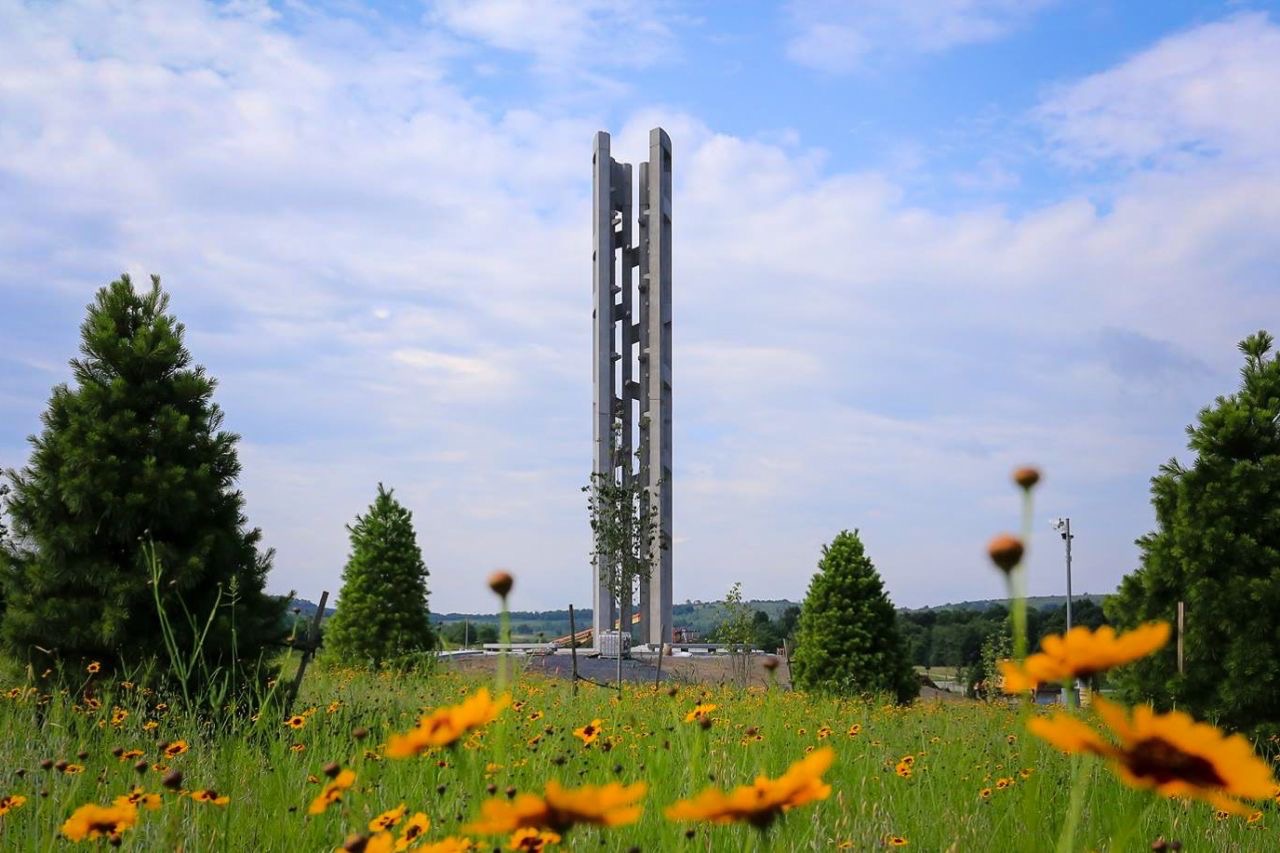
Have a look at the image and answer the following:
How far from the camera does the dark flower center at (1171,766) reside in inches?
37.2

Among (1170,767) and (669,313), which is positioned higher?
(669,313)

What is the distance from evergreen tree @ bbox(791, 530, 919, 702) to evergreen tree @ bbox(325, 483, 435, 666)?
5184 mm

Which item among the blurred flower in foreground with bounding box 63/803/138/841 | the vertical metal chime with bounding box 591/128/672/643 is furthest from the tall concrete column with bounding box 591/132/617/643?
the blurred flower in foreground with bounding box 63/803/138/841

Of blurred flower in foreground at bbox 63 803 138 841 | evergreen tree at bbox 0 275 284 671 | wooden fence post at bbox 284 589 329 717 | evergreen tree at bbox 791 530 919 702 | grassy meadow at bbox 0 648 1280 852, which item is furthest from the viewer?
evergreen tree at bbox 791 530 919 702

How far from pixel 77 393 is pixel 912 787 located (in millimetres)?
5970

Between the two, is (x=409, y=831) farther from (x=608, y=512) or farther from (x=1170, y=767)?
(x=608, y=512)

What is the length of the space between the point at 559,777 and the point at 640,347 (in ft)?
62.4

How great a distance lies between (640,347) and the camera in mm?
22906

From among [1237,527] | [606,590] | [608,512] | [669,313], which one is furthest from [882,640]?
[669,313]

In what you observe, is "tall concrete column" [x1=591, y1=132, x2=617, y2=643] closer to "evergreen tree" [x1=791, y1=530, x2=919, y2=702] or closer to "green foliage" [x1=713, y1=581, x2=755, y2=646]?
"green foliage" [x1=713, y1=581, x2=755, y2=646]

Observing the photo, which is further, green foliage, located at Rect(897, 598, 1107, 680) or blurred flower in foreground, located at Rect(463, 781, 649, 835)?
green foliage, located at Rect(897, 598, 1107, 680)

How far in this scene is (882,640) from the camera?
12359 mm

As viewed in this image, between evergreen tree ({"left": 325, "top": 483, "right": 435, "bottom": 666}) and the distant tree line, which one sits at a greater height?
evergreen tree ({"left": 325, "top": 483, "right": 435, "bottom": 666})

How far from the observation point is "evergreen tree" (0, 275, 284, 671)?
6.68 meters
